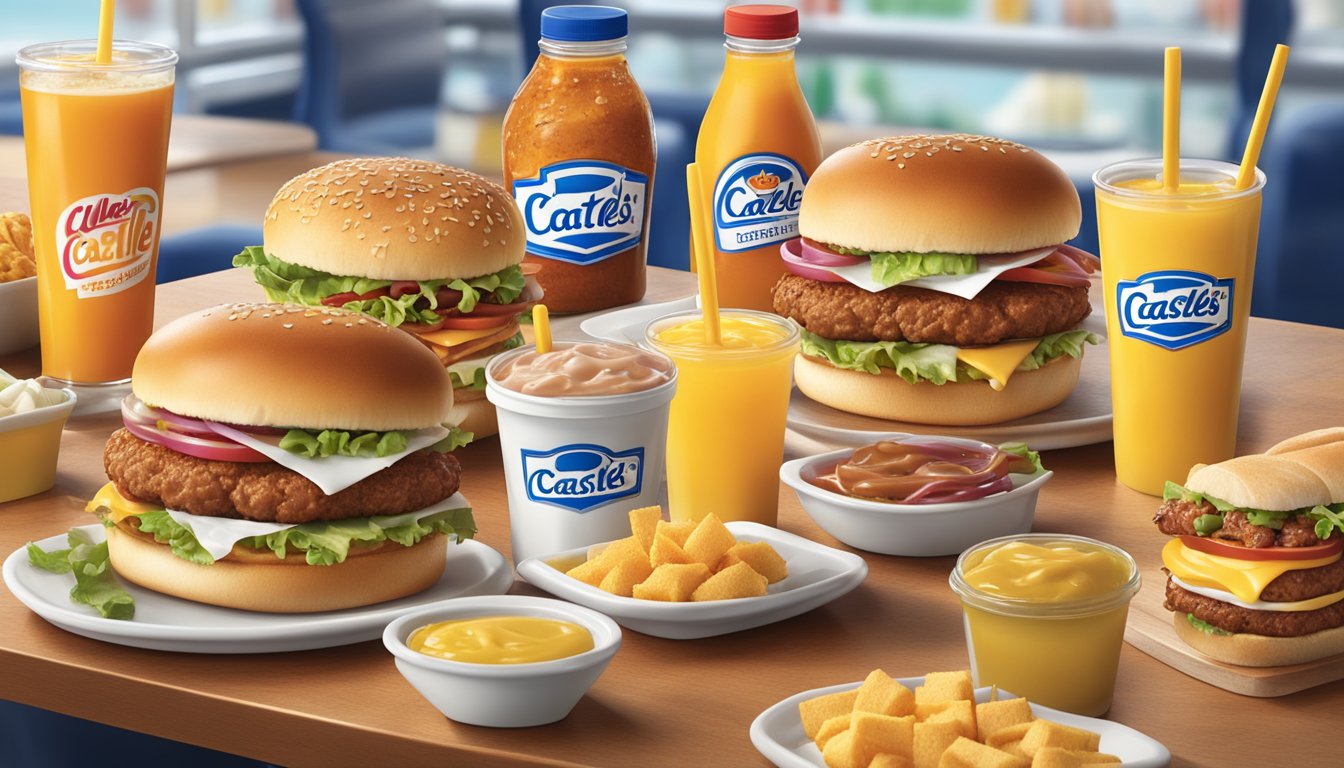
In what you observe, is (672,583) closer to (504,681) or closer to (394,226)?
(504,681)

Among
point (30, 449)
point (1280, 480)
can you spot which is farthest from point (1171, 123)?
point (30, 449)

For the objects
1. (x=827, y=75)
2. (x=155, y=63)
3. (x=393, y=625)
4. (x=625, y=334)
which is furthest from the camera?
(x=827, y=75)

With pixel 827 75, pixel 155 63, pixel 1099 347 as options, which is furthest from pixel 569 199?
pixel 827 75

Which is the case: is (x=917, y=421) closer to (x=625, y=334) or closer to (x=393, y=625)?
(x=625, y=334)

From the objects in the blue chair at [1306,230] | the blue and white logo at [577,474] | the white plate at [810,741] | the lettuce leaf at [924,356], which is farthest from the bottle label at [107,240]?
the blue chair at [1306,230]

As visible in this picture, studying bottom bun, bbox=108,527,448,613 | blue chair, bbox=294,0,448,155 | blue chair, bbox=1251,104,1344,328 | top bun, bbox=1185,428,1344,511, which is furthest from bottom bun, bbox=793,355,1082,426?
blue chair, bbox=294,0,448,155
